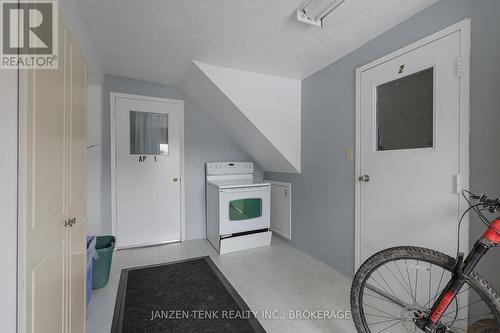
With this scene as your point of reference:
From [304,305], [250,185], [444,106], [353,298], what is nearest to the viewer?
[353,298]

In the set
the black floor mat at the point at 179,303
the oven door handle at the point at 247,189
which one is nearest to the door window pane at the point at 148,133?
the oven door handle at the point at 247,189

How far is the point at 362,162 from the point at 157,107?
8.54 feet

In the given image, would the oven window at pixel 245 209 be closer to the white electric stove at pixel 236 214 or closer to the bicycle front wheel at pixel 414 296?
the white electric stove at pixel 236 214

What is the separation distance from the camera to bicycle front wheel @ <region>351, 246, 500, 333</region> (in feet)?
3.63

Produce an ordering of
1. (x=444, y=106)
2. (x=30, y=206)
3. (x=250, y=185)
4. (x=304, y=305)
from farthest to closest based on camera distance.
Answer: (x=250, y=185) < (x=304, y=305) < (x=444, y=106) < (x=30, y=206)

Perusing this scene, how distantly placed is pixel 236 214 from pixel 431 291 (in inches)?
77.1

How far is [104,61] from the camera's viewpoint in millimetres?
2375

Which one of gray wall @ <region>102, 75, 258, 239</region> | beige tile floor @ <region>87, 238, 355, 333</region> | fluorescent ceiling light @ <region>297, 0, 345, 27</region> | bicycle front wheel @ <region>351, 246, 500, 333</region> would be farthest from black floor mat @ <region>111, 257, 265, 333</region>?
fluorescent ceiling light @ <region>297, 0, 345, 27</region>

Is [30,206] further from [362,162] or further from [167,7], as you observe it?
[362,162]

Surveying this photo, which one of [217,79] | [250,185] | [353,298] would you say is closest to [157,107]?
[217,79]

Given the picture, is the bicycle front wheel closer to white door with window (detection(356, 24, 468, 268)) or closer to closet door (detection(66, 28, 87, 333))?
white door with window (detection(356, 24, 468, 268))

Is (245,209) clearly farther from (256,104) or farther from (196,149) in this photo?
A: (256,104)

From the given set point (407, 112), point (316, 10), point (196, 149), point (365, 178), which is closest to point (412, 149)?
point (407, 112)

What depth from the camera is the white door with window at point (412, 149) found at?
1.43m
